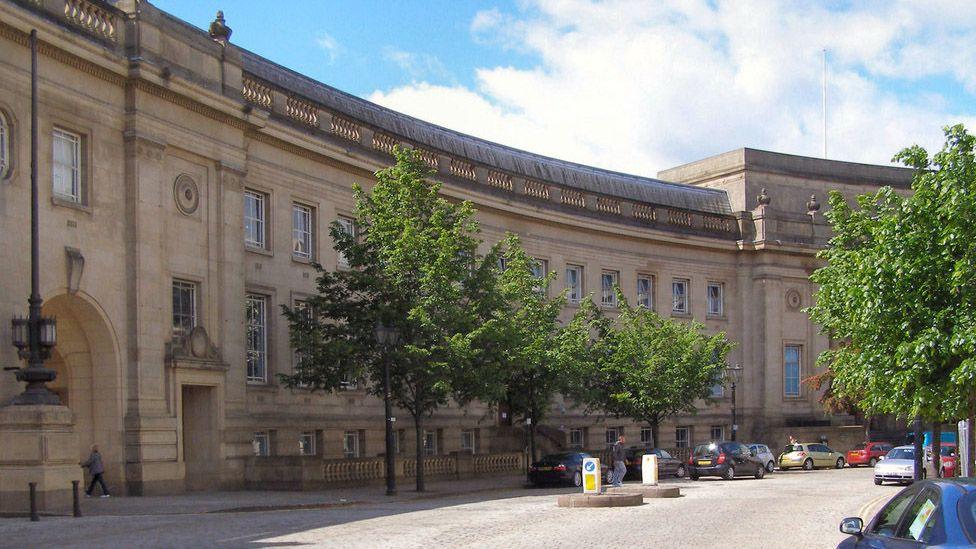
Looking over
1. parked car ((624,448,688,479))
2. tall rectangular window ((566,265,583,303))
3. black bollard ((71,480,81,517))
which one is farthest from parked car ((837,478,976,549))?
tall rectangular window ((566,265,583,303))

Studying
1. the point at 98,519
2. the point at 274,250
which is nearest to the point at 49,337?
the point at 98,519

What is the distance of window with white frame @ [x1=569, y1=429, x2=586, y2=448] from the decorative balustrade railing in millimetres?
21291

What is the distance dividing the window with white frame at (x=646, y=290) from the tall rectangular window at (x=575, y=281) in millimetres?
4001

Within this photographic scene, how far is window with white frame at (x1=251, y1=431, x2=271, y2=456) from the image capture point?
113ft

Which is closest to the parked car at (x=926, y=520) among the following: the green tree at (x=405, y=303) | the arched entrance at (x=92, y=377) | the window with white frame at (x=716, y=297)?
the arched entrance at (x=92, y=377)

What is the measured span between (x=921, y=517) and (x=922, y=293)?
11.8 metres

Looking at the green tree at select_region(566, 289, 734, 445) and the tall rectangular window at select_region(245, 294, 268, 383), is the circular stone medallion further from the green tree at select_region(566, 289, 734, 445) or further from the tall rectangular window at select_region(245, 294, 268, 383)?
the green tree at select_region(566, 289, 734, 445)

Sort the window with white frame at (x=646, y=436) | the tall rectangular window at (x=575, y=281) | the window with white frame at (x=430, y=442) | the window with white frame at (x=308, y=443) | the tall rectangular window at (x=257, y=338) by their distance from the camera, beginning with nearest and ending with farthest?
1. the tall rectangular window at (x=257, y=338)
2. the window with white frame at (x=308, y=443)
3. the window with white frame at (x=430, y=442)
4. the tall rectangular window at (x=575, y=281)
5. the window with white frame at (x=646, y=436)

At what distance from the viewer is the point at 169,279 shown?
30.1 metres

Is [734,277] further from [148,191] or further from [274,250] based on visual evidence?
[148,191]

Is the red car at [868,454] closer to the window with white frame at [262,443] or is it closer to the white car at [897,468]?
the white car at [897,468]

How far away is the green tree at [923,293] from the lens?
61.4 feet

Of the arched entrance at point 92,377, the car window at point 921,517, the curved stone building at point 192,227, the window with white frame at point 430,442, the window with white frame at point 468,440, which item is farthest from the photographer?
the window with white frame at point 468,440

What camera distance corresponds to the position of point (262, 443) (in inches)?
1366
